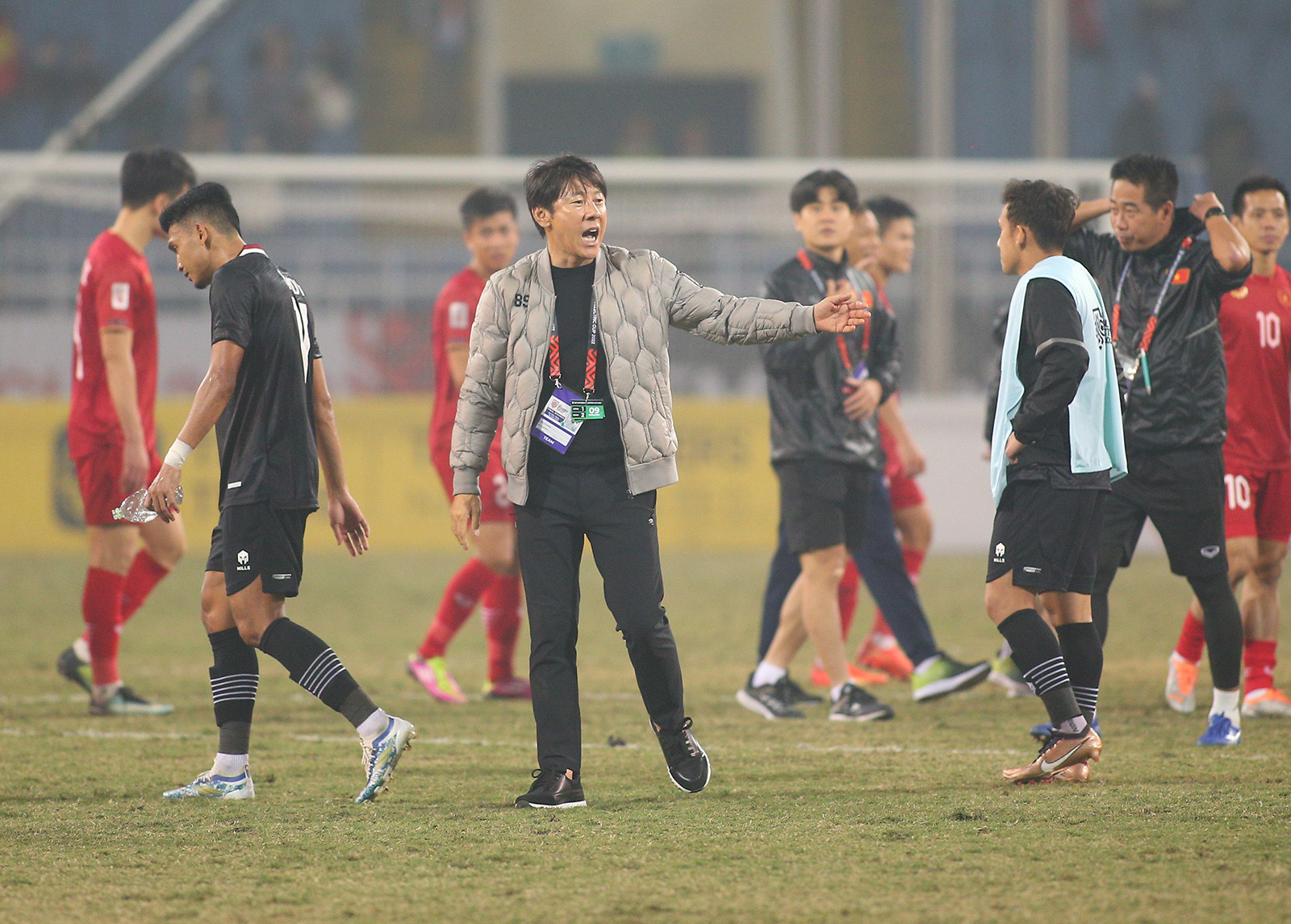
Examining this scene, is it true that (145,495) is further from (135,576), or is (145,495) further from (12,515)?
(12,515)

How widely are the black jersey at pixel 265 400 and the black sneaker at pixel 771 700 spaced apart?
2.33 m

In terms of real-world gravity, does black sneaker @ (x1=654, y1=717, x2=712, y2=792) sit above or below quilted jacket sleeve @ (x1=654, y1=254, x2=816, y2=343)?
below

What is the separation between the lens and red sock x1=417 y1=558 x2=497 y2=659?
22.3 ft

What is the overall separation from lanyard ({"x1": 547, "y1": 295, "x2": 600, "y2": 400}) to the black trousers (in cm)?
24

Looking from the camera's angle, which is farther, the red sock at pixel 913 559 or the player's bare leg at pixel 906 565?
the red sock at pixel 913 559

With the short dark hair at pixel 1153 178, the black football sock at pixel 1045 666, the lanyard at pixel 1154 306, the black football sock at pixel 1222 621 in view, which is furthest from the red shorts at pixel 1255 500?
the black football sock at pixel 1045 666

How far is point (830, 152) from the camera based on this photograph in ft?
53.6

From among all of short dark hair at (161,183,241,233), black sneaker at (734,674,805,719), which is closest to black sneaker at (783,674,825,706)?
black sneaker at (734,674,805,719)

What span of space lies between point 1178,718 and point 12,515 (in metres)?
10.5

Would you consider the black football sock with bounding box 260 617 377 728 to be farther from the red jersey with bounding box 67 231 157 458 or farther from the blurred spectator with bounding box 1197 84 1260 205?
the blurred spectator with bounding box 1197 84 1260 205

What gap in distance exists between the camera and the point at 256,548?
454 centimetres

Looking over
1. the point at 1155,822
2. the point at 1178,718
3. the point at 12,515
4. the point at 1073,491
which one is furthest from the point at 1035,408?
the point at 12,515

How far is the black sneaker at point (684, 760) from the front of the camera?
14.9ft

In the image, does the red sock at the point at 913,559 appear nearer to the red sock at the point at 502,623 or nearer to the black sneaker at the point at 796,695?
the black sneaker at the point at 796,695
